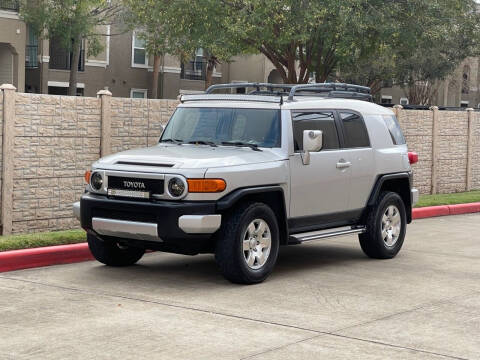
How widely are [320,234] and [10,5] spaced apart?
3150 centimetres

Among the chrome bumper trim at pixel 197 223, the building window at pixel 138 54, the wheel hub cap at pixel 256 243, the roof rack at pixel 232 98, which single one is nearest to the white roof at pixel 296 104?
the roof rack at pixel 232 98

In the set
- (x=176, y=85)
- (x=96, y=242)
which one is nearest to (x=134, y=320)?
(x=96, y=242)

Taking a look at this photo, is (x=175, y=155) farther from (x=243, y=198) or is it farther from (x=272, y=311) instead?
(x=272, y=311)

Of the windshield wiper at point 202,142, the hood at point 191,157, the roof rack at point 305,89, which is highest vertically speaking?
the roof rack at point 305,89

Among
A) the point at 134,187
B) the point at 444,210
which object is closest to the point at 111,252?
the point at 134,187

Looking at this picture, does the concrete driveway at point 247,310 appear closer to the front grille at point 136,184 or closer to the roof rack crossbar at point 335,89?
the front grille at point 136,184

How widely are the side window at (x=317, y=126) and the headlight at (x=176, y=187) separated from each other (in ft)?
5.70

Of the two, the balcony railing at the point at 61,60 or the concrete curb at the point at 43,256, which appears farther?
the balcony railing at the point at 61,60

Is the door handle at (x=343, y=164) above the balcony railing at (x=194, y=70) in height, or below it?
below

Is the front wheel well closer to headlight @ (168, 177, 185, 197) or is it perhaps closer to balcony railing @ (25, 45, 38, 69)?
headlight @ (168, 177, 185, 197)

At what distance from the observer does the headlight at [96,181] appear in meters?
10.1

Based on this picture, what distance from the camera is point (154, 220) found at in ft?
31.1

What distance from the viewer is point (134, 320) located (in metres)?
7.97

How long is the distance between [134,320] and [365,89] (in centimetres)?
595
